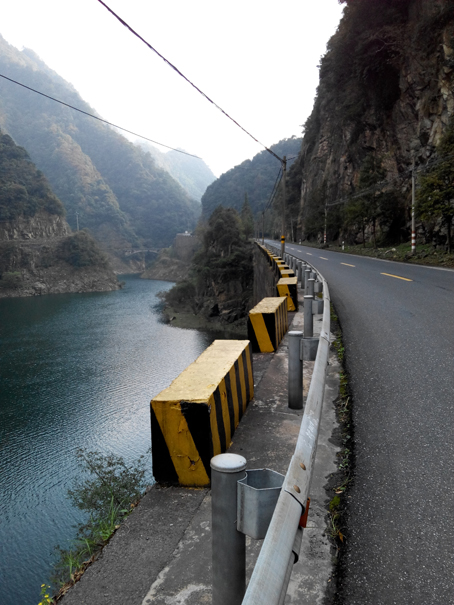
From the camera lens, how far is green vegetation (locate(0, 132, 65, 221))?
10081 centimetres

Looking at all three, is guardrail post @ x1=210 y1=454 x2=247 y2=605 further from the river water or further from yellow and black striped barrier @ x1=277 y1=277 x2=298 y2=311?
the river water

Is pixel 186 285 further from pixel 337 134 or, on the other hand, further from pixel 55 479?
pixel 55 479

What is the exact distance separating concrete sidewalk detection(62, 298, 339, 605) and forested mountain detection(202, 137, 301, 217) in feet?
428

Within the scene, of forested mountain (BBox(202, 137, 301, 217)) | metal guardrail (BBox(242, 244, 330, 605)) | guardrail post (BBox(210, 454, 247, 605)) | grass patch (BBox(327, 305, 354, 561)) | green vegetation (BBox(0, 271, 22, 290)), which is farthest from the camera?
forested mountain (BBox(202, 137, 301, 217))

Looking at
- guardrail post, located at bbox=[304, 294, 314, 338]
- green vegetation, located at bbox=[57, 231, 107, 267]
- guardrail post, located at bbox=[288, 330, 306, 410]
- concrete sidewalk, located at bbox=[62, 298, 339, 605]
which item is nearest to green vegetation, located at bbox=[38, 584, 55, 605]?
concrete sidewalk, located at bbox=[62, 298, 339, 605]

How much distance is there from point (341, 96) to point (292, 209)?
3320 centimetres

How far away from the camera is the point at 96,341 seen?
45312mm

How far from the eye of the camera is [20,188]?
103 metres

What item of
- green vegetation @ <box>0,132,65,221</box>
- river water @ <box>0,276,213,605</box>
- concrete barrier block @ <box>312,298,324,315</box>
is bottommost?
river water @ <box>0,276,213,605</box>

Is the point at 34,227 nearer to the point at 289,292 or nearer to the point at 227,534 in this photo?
the point at 289,292

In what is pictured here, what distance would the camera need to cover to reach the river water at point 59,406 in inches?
625

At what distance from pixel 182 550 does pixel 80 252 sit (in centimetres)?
10273

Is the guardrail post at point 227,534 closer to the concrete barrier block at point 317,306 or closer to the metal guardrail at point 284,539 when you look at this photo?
the metal guardrail at point 284,539

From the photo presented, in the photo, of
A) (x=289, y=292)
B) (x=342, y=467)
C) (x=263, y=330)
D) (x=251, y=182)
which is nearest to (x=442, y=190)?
(x=289, y=292)
